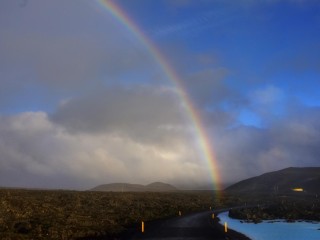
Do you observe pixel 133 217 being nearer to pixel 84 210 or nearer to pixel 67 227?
pixel 84 210

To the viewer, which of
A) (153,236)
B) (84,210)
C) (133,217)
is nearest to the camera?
(153,236)

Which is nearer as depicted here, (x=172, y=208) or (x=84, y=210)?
(x=84, y=210)

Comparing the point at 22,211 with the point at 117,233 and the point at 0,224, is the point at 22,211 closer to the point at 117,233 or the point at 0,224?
the point at 0,224

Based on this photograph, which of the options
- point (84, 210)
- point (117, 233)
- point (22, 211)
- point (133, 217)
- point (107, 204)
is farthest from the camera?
point (107, 204)

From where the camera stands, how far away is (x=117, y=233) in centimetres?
4281

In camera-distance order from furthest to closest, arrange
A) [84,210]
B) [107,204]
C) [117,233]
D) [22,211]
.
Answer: [107,204] → [84,210] → [22,211] → [117,233]

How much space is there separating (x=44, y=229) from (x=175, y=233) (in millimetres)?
14813

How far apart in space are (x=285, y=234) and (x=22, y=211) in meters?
38.5

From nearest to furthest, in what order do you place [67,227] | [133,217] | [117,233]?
[117,233], [67,227], [133,217]

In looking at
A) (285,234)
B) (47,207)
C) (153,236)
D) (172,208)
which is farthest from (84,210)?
(285,234)

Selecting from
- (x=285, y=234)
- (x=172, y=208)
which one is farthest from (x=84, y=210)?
(x=285, y=234)

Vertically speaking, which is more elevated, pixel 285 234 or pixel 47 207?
pixel 47 207

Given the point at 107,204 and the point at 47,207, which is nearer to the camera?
the point at 47,207

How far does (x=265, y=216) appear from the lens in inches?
2731
